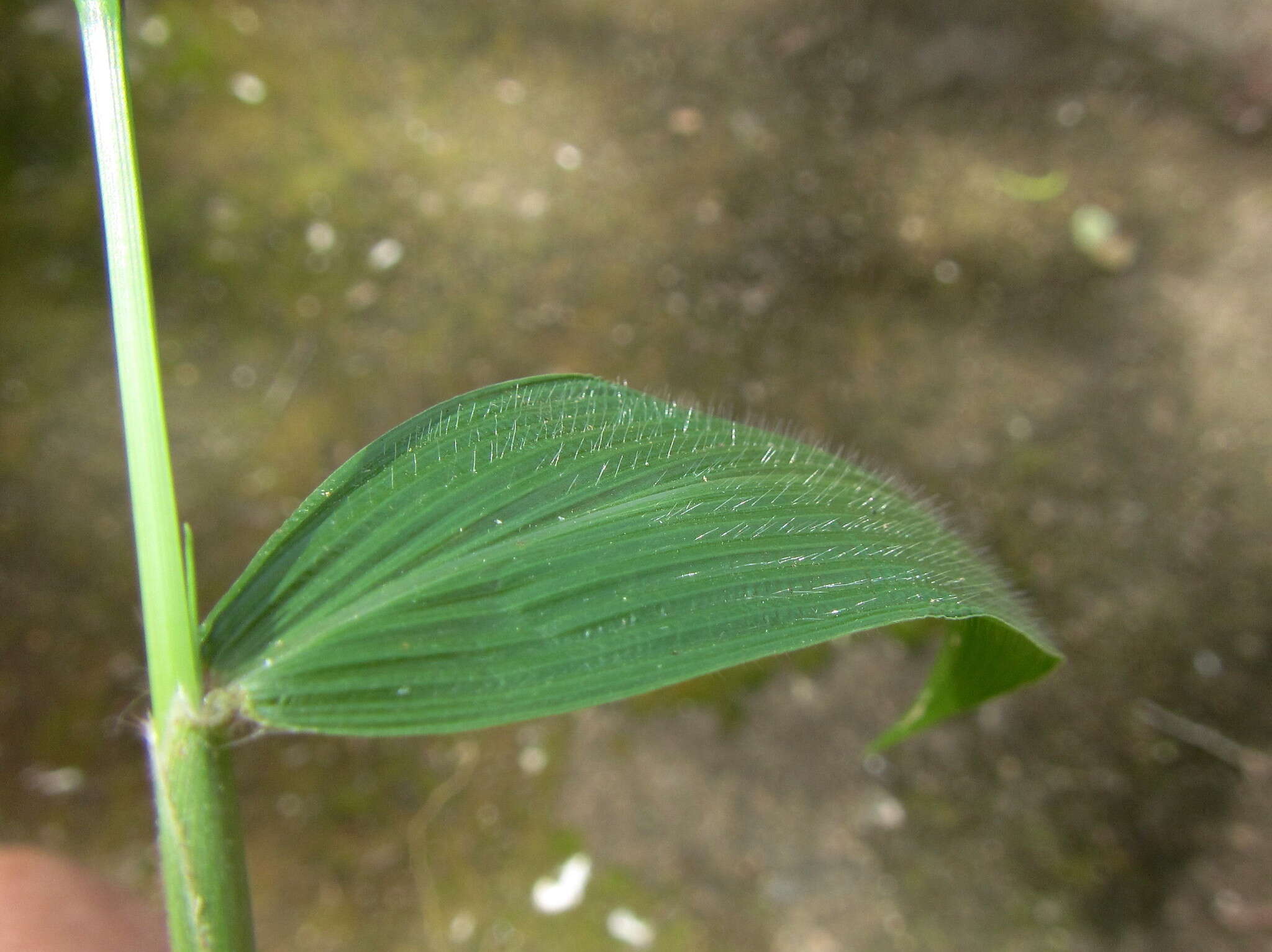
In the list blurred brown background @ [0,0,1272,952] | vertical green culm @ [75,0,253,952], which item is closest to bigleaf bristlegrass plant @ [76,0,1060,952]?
vertical green culm @ [75,0,253,952]

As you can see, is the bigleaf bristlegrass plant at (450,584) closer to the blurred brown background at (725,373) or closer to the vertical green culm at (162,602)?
the vertical green culm at (162,602)

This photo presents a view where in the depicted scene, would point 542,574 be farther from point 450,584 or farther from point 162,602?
point 162,602

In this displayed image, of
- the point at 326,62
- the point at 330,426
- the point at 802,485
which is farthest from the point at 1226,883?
the point at 326,62

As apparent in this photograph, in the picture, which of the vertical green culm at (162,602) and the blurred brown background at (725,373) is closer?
the vertical green culm at (162,602)

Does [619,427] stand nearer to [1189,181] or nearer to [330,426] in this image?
[330,426]

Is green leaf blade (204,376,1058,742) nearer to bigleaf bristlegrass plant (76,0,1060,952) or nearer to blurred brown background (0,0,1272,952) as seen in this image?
bigleaf bristlegrass plant (76,0,1060,952)

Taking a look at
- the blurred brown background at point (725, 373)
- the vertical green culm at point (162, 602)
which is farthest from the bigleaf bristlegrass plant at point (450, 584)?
the blurred brown background at point (725, 373)

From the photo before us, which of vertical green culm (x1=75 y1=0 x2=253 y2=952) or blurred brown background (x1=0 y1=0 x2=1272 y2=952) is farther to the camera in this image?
blurred brown background (x1=0 y1=0 x2=1272 y2=952)
